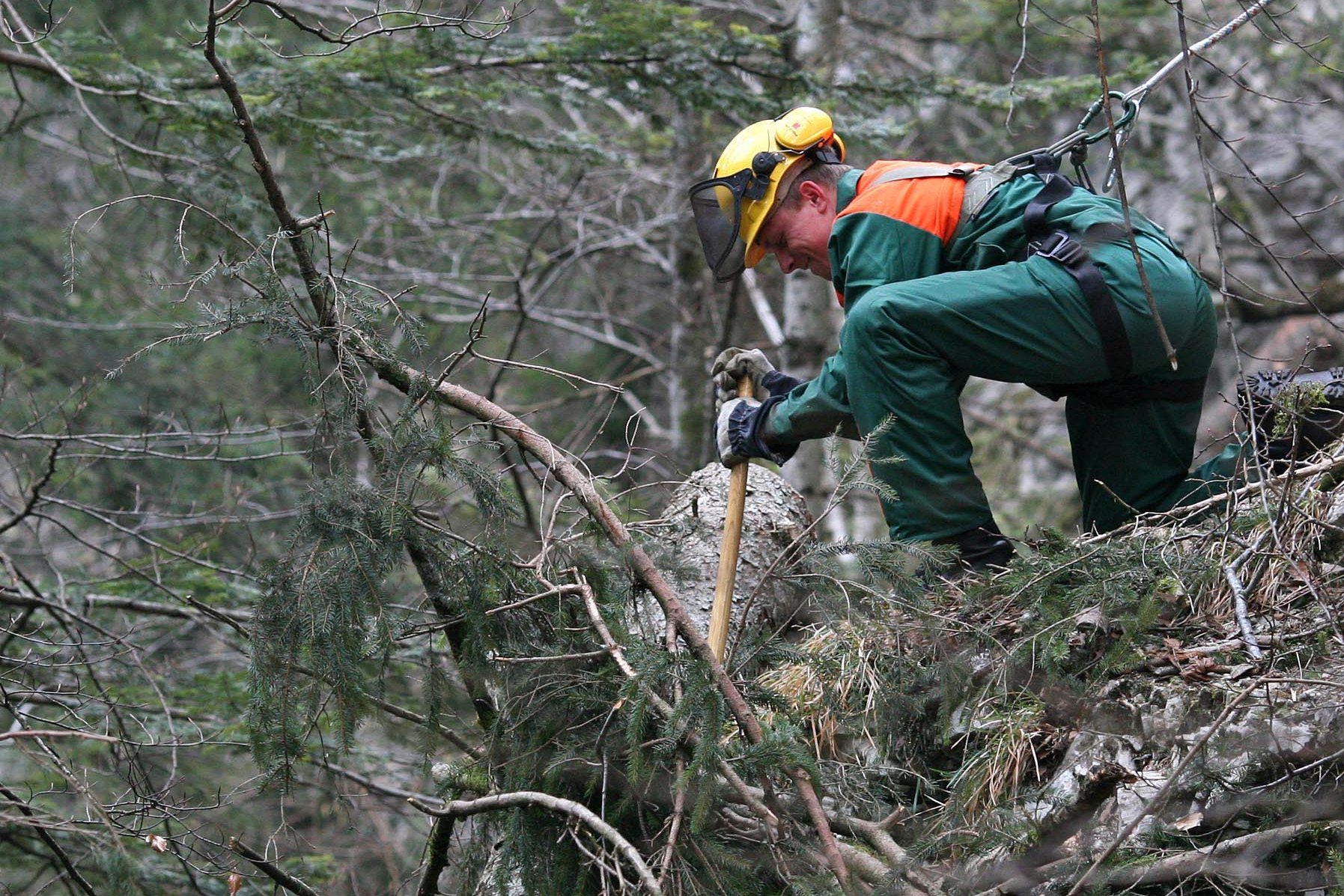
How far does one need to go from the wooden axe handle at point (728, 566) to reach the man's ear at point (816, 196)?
39.1 inches

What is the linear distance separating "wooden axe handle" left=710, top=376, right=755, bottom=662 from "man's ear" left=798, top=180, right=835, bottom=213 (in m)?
0.99

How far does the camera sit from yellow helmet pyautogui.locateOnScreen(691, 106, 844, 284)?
4.16 metres

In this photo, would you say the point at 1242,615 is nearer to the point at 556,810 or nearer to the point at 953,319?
the point at 953,319

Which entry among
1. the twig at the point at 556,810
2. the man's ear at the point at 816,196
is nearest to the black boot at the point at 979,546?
the man's ear at the point at 816,196

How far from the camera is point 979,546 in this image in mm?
3842

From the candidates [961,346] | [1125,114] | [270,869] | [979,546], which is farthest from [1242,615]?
[270,869]

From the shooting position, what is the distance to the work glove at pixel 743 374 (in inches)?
166

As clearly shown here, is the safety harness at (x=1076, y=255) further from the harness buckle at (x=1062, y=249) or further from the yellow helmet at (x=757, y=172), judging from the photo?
the yellow helmet at (x=757, y=172)

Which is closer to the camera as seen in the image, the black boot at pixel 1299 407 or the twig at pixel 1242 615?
the twig at pixel 1242 615

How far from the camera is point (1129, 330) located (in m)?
3.75

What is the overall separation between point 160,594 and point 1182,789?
4615mm

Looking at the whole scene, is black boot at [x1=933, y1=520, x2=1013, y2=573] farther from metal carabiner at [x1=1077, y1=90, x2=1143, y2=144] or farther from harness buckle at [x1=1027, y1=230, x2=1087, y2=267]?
metal carabiner at [x1=1077, y1=90, x2=1143, y2=144]

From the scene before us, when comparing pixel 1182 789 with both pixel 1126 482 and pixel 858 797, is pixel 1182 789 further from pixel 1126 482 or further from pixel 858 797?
pixel 1126 482

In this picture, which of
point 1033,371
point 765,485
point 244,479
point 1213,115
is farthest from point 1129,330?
point 1213,115
